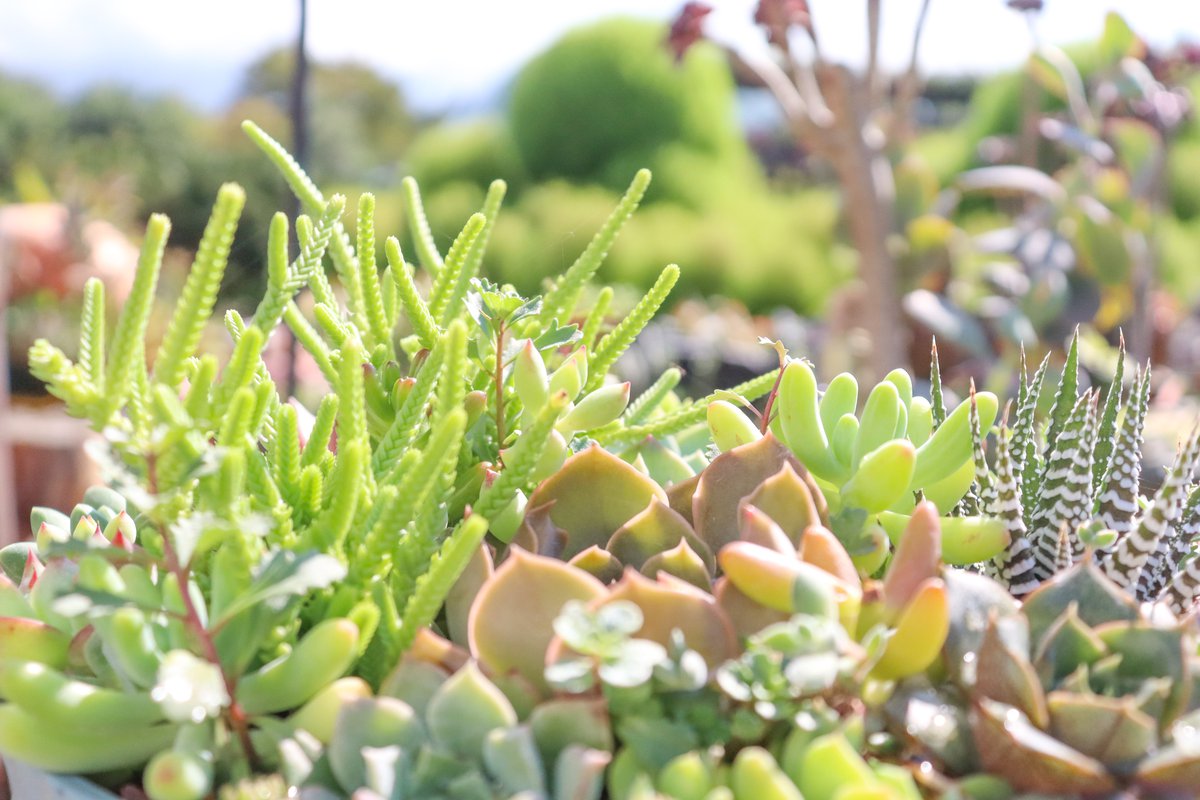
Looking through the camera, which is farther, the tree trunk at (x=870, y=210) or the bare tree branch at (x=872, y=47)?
the tree trunk at (x=870, y=210)

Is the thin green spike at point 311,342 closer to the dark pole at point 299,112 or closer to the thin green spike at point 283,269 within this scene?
the thin green spike at point 283,269

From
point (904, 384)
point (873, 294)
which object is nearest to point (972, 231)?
point (873, 294)

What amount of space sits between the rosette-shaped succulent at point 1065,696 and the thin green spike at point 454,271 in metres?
0.23

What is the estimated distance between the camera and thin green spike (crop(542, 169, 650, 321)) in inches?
18.4

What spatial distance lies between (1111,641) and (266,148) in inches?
14.3

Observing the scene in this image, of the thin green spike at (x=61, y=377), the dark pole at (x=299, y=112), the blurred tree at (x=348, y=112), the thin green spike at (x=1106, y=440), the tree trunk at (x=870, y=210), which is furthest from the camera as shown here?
the blurred tree at (x=348, y=112)

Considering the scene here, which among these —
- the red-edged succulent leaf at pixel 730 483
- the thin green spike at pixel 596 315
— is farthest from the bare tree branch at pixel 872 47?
the red-edged succulent leaf at pixel 730 483

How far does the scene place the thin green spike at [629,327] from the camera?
476 millimetres

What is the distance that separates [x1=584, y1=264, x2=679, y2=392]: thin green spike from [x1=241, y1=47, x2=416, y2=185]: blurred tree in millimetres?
6710

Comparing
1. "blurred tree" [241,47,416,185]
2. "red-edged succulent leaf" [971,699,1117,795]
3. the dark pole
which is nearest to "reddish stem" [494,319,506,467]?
"red-edged succulent leaf" [971,699,1117,795]

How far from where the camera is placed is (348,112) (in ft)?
29.5

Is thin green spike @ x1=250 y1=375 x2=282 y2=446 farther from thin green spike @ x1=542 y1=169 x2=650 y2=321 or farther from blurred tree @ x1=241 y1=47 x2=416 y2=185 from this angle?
blurred tree @ x1=241 y1=47 x2=416 y2=185

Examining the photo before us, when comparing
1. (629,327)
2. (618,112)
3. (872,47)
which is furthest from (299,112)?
(618,112)

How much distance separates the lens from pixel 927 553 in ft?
1.14
